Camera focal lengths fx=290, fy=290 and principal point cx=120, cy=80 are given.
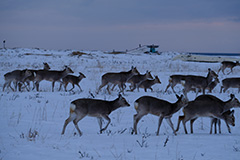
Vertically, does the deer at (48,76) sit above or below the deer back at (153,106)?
above

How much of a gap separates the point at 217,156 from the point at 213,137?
5.80 feet

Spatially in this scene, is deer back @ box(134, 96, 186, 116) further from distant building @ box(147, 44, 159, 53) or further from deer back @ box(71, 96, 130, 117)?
distant building @ box(147, 44, 159, 53)

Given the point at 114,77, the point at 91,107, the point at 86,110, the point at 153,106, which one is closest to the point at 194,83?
the point at 114,77

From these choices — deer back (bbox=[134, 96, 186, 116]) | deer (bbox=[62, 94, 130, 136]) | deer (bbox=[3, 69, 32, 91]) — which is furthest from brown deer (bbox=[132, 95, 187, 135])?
deer (bbox=[3, 69, 32, 91])

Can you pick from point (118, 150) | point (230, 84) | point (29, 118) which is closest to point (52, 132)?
point (29, 118)

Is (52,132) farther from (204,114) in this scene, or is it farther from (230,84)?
(230,84)

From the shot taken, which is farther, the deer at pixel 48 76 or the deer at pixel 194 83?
the deer at pixel 48 76

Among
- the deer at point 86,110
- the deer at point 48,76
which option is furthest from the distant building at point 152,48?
the deer at point 86,110

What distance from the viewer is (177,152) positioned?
5992 mm

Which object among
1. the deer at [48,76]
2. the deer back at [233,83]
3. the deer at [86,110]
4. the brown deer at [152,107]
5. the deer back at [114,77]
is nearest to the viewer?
the deer at [86,110]

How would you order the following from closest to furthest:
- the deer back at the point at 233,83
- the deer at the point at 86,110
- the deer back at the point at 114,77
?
the deer at the point at 86,110
the deer back at the point at 114,77
the deer back at the point at 233,83

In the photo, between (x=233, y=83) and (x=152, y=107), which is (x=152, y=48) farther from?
(x=152, y=107)

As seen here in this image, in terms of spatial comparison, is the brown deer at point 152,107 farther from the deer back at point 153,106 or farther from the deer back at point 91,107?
the deer back at point 91,107

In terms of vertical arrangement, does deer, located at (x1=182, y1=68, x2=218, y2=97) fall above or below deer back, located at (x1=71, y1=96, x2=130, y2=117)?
above
